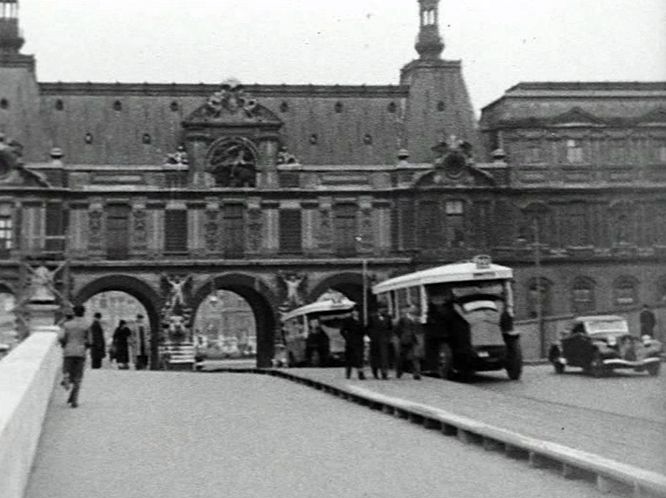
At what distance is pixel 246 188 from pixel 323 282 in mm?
5580

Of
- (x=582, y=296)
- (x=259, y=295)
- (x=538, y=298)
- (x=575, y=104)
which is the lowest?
(x=538, y=298)

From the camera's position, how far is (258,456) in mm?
14344

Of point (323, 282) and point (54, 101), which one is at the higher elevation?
point (54, 101)

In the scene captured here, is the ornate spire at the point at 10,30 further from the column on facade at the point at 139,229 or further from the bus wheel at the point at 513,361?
the bus wheel at the point at 513,361

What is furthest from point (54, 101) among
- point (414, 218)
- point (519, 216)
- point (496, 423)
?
point (496, 423)

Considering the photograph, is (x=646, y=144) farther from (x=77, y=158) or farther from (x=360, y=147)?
(x=77, y=158)

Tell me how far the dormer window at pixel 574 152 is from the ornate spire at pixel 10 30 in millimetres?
26908

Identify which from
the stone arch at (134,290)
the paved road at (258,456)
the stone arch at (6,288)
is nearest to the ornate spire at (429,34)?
the stone arch at (134,290)

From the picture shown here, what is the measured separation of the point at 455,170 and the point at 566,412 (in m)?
39.8

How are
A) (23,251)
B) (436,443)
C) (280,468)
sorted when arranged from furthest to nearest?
(23,251) → (436,443) → (280,468)

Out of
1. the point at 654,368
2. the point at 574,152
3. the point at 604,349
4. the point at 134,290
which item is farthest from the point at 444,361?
the point at 574,152

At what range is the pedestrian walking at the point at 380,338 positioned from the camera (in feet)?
88.2

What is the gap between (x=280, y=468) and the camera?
43.8ft

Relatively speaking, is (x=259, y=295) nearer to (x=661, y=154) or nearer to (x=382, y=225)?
(x=382, y=225)
